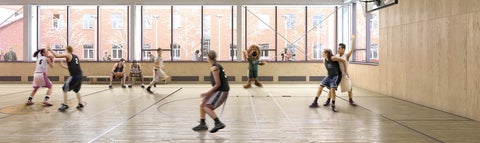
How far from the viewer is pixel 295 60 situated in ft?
65.9

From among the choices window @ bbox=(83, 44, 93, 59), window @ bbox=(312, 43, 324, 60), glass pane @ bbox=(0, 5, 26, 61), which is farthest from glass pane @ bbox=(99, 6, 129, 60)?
window @ bbox=(312, 43, 324, 60)

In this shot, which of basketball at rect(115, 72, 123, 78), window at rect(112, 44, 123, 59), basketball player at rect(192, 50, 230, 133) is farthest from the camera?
window at rect(112, 44, 123, 59)

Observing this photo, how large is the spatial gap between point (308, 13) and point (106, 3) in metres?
8.84

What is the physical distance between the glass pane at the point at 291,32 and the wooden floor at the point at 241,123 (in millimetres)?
9681

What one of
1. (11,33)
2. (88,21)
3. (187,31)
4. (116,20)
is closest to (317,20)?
(187,31)

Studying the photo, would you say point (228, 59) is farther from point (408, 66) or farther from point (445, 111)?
point (445, 111)

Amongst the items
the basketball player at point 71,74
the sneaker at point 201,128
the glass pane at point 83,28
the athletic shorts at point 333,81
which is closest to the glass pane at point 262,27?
the glass pane at point 83,28

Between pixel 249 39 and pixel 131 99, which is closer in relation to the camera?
pixel 131 99

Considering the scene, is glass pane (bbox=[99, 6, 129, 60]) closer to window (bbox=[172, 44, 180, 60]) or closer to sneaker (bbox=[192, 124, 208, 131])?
window (bbox=[172, 44, 180, 60])

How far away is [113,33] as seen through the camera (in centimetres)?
2227

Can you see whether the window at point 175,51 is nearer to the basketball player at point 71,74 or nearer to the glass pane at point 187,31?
the glass pane at point 187,31

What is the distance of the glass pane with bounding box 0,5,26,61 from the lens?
794 inches

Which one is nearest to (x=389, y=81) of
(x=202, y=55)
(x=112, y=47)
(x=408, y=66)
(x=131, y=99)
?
(x=408, y=66)

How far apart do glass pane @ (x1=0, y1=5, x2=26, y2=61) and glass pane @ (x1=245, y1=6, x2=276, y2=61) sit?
10.1 m
